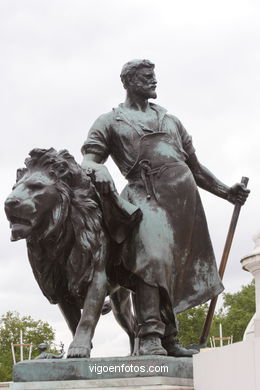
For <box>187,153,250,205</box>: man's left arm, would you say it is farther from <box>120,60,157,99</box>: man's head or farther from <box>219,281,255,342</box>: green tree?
<box>219,281,255,342</box>: green tree

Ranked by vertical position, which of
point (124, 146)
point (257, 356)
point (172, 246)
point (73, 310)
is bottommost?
point (257, 356)

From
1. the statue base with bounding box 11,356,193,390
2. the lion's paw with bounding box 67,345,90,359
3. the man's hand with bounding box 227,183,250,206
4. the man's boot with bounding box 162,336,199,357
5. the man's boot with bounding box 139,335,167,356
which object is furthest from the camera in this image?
the man's hand with bounding box 227,183,250,206

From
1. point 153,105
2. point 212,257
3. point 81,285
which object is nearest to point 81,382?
point 81,285

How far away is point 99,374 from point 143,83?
2.98m

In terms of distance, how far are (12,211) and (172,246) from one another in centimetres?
155

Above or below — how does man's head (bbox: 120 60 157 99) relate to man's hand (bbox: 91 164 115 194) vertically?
above

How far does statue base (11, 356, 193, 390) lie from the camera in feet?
23.2

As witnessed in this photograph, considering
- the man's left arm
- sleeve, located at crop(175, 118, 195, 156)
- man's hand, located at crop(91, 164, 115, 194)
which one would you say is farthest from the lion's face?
the man's left arm

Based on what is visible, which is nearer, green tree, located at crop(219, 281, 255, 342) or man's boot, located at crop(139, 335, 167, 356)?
man's boot, located at crop(139, 335, 167, 356)

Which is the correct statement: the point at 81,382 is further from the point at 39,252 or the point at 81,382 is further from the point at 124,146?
the point at 124,146

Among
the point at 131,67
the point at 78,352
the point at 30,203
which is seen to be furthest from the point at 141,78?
the point at 78,352

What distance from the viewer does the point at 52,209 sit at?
749 centimetres

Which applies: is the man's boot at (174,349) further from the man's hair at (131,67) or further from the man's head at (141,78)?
the man's hair at (131,67)

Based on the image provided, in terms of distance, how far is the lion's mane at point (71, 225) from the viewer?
752cm
